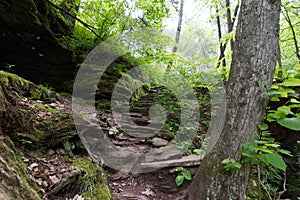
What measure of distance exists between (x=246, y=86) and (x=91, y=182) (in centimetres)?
219

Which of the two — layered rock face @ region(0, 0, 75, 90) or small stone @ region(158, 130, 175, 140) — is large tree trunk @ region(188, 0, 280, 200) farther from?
layered rock face @ region(0, 0, 75, 90)

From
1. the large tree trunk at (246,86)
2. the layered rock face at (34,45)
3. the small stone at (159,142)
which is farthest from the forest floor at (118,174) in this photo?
the layered rock face at (34,45)

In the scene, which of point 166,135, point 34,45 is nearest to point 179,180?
point 166,135

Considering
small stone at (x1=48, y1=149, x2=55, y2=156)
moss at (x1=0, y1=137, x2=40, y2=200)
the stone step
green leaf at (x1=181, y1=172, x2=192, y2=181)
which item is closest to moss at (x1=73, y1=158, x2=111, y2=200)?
small stone at (x1=48, y1=149, x2=55, y2=156)

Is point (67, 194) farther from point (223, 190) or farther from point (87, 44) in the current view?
point (87, 44)

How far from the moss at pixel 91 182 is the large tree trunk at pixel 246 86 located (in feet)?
4.26

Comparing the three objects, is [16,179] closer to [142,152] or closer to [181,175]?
[181,175]

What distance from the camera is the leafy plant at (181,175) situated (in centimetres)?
288

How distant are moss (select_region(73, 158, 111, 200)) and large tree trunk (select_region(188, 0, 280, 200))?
1.30 m

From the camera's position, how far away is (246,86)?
2156 mm

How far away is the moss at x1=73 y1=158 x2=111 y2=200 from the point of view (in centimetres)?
207

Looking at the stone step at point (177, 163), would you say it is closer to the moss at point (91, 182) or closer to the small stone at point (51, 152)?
the moss at point (91, 182)

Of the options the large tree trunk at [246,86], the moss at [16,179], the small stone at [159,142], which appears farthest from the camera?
the small stone at [159,142]

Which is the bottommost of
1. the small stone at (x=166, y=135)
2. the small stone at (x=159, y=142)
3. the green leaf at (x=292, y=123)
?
the small stone at (x=159, y=142)
